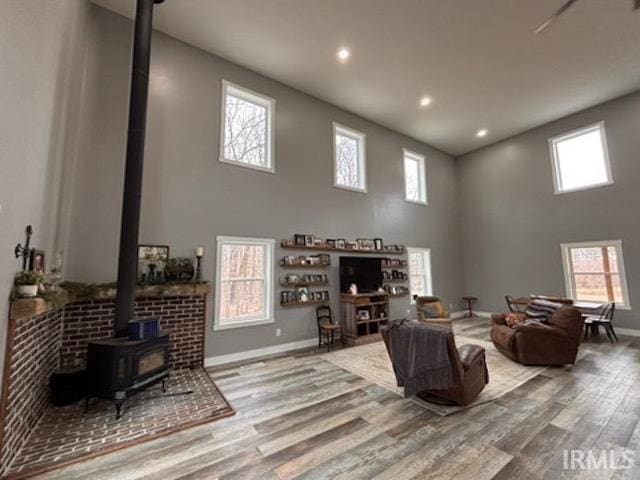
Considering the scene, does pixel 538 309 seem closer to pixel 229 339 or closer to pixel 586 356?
pixel 586 356

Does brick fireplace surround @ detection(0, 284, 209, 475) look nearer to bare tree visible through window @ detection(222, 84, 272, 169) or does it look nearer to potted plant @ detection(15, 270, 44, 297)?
potted plant @ detection(15, 270, 44, 297)

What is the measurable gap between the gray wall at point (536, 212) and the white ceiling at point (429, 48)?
1.04 m

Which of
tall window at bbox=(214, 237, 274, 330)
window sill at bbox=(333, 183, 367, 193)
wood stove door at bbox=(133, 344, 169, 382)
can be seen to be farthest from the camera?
window sill at bbox=(333, 183, 367, 193)

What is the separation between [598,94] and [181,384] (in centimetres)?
1015

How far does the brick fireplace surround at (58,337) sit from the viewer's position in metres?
2.28

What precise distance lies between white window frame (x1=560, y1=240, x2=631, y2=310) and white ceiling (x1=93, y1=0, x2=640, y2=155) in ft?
11.2

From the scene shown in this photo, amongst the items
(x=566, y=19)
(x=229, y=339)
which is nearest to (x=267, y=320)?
(x=229, y=339)

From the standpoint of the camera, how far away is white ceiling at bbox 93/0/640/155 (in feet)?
14.0

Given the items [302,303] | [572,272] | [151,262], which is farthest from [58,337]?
[572,272]

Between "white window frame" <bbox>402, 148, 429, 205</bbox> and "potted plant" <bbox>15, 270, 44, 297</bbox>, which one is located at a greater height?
"white window frame" <bbox>402, 148, 429, 205</bbox>

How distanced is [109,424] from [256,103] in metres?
5.58

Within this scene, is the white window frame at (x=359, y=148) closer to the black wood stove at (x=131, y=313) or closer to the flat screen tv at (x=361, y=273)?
the flat screen tv at (x=361, y=273)

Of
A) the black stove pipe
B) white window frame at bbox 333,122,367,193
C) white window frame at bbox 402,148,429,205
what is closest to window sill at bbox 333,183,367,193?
white window frame at bbox 333,122,367,193

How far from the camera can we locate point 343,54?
5.18 metres
